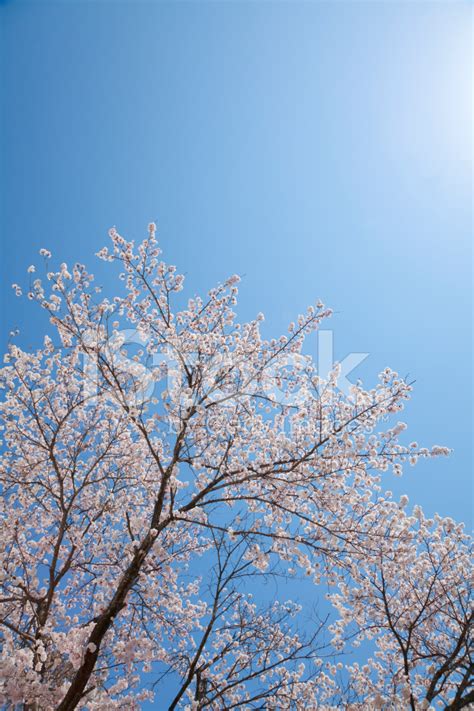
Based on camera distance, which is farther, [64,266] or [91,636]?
[64,266]

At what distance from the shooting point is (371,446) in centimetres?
621

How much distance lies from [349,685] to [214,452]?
6.25 m

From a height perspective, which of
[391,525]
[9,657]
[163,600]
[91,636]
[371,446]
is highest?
[371,446]

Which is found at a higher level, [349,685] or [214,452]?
[214,452]

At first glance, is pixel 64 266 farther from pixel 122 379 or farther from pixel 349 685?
pixel 349 685

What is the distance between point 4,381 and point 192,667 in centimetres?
582

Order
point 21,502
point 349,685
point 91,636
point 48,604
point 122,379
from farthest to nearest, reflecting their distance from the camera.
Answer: point 349,685 → point 21,502 → point 122,379 → point 48,604 → point 91,636

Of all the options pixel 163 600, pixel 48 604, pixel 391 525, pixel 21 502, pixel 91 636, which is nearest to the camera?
pixel 91 636

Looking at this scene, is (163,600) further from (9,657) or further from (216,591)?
(9,657)

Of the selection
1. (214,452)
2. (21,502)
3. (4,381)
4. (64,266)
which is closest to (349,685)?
(214,452)

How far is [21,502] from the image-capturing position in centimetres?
818

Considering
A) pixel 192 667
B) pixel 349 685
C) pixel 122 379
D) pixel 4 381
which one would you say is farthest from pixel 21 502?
pixel 349 685

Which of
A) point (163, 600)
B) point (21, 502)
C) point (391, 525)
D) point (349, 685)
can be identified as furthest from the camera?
point (349, 685)

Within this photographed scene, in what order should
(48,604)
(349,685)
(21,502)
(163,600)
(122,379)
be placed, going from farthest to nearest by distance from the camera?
(349,685), (21,502), (163,600), (122,379), (48,604)
